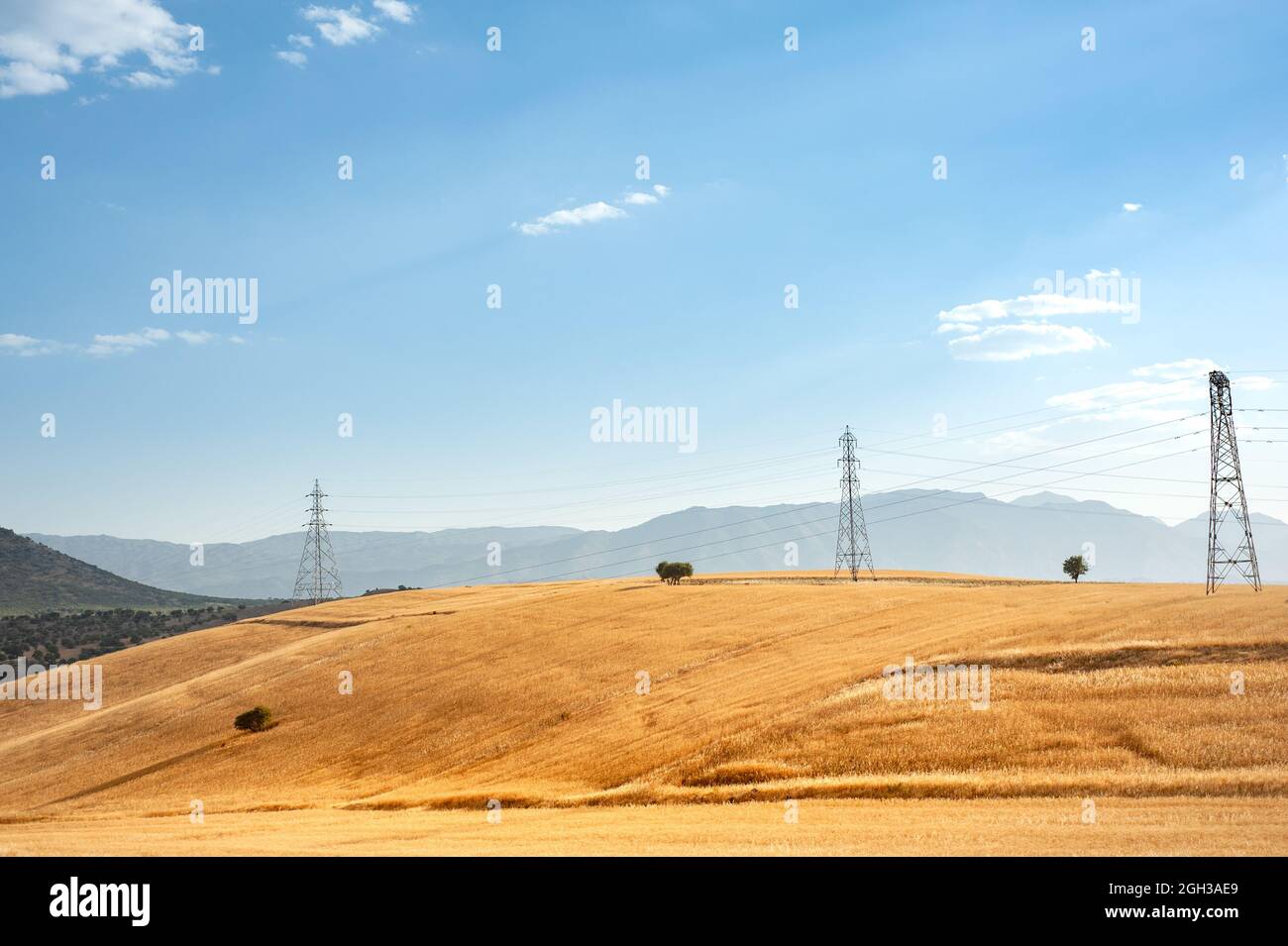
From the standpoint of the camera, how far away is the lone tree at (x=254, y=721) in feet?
195

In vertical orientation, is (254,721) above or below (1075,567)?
below

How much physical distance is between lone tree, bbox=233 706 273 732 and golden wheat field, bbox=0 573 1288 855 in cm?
119

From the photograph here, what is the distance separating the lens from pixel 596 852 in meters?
20.2

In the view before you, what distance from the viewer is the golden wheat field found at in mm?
24078

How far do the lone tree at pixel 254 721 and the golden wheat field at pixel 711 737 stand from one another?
119cm

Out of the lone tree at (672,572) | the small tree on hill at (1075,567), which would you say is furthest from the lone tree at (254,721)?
the small tree on hill at (1075,567)

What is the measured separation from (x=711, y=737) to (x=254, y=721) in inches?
1454

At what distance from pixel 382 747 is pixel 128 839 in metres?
23.2

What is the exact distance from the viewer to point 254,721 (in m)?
59.6
